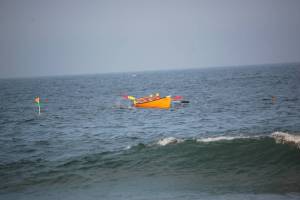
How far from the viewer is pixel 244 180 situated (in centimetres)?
1738

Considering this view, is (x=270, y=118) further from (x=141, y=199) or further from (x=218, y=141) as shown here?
(x=141, y=199)

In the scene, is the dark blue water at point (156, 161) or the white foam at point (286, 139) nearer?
the dark blue water at point (156, 161)

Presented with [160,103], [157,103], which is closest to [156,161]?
[160,103]

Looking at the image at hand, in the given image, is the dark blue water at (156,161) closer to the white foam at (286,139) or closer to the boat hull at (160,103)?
the white foam at (286,139)

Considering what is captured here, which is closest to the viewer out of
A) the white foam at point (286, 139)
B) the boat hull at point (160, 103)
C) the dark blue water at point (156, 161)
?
the dark blue water at point (156, 161)

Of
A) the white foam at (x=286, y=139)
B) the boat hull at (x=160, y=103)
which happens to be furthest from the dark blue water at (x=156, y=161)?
the boat hull at (x=160, y=103)

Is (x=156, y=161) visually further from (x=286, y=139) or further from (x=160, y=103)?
(x=160, y=103)

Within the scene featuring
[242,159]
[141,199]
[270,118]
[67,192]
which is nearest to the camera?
[141,199]

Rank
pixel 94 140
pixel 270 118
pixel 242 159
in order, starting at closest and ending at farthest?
pixel 242 159 < pixel 94 140 < pixel 270 118

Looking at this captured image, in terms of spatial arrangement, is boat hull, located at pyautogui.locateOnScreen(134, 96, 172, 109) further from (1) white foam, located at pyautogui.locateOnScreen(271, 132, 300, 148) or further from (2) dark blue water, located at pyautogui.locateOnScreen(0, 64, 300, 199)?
(1) white foam, located at pyautogui.locateOnScreen(271, 132, 300, 148)

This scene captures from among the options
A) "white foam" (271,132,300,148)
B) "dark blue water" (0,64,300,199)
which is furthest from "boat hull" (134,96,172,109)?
"white foam" (271,132,300,148)

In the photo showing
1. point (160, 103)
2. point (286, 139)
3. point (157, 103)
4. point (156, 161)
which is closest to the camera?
point (156, 161)

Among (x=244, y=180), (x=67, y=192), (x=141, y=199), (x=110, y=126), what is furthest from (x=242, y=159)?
(x=110, y=126)

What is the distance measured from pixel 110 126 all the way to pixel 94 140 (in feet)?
24.9
